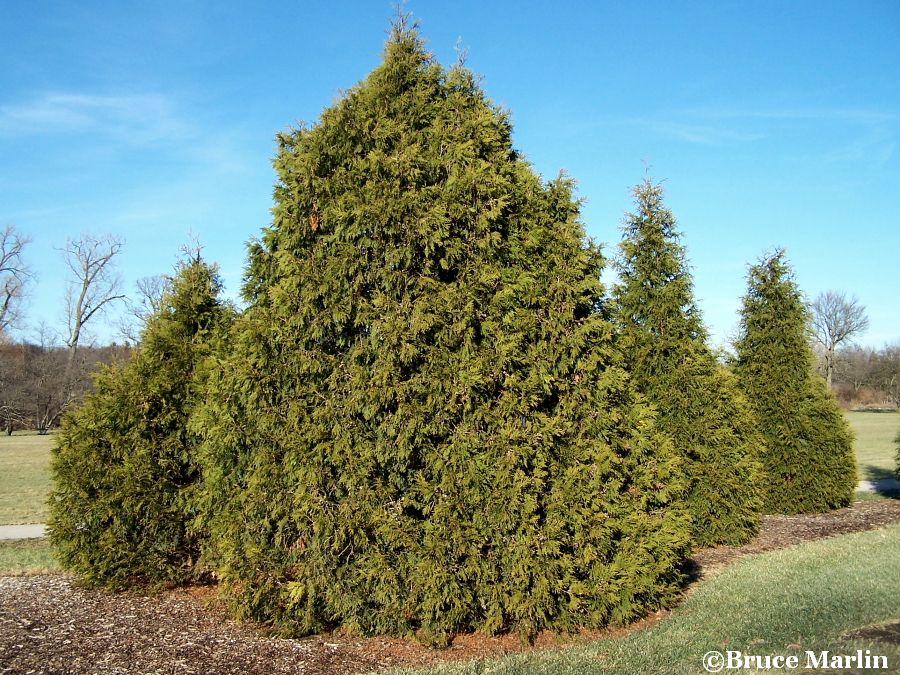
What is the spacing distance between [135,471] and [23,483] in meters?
16.8

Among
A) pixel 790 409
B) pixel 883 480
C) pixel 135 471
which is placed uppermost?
pixel 790 409

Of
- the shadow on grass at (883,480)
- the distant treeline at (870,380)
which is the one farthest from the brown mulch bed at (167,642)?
the distant treeline at (870,380)

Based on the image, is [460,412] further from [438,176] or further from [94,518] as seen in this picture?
[94,518]

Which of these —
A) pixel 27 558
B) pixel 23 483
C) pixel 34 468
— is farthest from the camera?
pixel 34 468

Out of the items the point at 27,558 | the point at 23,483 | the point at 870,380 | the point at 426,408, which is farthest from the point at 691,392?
the point at 870,380

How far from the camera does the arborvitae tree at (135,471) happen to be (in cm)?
657

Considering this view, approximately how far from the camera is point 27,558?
8.49m

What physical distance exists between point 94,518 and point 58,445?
1.10 meters

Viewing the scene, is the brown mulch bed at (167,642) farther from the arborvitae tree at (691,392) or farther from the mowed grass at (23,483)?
the arborvitae tree at (691,392)

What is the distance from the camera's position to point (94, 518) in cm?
655

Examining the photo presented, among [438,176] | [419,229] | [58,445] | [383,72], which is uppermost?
[383,72]

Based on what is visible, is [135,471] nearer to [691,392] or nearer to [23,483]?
[691,392]

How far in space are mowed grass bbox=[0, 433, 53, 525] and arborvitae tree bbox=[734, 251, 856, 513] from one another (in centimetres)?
1276

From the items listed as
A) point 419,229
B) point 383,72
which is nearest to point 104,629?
point 419,229
